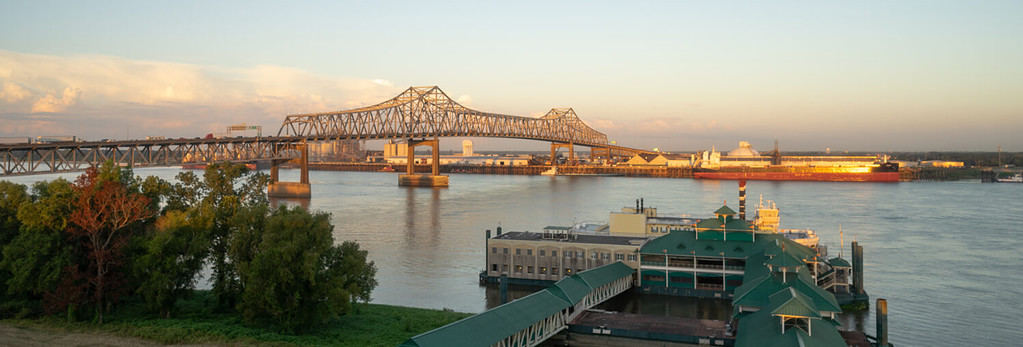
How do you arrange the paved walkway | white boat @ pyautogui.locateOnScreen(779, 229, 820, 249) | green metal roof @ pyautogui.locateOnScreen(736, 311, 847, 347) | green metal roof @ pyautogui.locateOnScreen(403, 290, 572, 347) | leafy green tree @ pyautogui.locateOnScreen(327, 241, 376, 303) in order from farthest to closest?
white boat @ pyautogui.locateOnScreen(779, 229, 820, 249) < leafy green tree @ pyautogui.locateOnScreen(327, 241, 376, 303) < the paved walkway < green metal roof @ pyautogui.locateOnScreen(736, 311, 847, 347) < green metal roof @ pyautogui.locateOnScreen(403, 290, 572, 347)

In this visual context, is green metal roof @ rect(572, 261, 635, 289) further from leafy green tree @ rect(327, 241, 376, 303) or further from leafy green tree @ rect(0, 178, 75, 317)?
leafy green tree @ rect(0, 178, 75, 317)

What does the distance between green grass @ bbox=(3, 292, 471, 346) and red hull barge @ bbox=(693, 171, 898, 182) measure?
81092 mm

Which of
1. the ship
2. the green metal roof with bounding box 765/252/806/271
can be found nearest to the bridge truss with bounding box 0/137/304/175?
the green metal roof with bounding box 765/252/806/271

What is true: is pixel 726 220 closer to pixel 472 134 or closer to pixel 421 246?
pixel 421 246

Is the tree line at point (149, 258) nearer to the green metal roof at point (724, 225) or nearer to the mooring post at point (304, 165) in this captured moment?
the green metal roof at point (724, 225)

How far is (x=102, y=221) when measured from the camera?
57.5ft

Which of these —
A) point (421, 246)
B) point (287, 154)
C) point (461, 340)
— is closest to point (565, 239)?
point (421, 246)

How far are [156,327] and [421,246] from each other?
676 inches

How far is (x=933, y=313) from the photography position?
2080 centimetres

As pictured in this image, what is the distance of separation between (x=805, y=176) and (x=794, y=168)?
11.5 ft

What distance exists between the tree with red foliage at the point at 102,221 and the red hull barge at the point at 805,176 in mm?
83838

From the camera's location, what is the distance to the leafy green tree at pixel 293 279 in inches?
647

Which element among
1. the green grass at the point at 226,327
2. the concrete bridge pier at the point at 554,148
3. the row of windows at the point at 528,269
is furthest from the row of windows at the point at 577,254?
the concrete bridge pier at the point at 554,148

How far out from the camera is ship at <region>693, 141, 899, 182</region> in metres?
96.6
